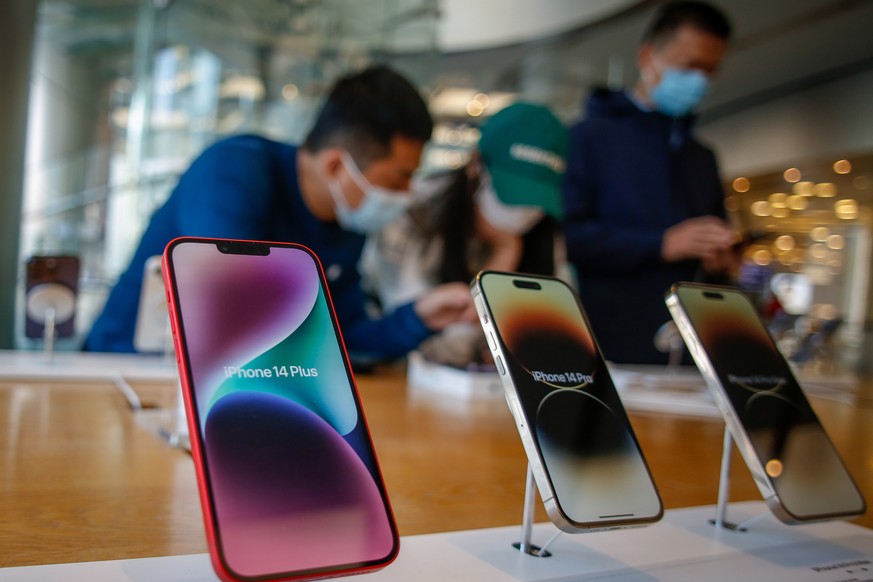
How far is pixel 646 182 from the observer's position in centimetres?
202

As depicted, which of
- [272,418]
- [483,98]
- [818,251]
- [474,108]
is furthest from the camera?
[474,108]

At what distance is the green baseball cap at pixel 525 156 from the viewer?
70.1 inches

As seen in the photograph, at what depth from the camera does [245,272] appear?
478 mm

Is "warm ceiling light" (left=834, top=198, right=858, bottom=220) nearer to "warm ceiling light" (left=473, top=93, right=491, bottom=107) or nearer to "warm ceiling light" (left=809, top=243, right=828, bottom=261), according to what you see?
"warm ceiling light" (left=809, top=243, right=828, bottom=261)

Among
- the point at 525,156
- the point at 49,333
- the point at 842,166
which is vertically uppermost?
the point at 842,166

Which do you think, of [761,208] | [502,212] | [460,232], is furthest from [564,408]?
[761,208]

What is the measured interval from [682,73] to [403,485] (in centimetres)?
166

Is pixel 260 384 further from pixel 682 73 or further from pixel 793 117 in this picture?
pixel 793 117

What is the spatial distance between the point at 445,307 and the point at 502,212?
1.41 ft

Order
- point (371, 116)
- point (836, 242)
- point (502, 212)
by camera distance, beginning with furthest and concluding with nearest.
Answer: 1. point (836, 242)
2. point (502, 212)
3. point (371, 116)

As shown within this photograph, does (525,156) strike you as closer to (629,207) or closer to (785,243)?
(629,207)

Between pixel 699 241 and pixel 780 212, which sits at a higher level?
pixel 699 241

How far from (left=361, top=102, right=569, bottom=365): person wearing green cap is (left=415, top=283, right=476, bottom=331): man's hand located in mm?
179

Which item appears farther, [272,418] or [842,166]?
[842,166]
